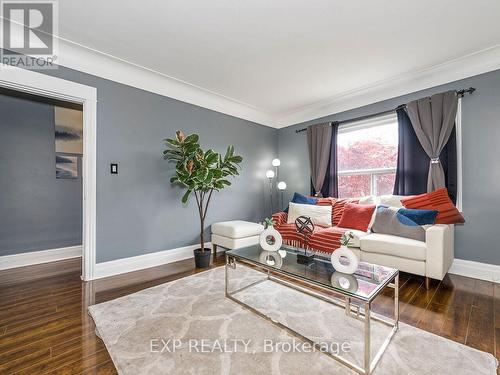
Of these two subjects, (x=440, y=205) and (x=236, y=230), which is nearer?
(x=440, y=205)

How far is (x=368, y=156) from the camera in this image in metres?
3.80

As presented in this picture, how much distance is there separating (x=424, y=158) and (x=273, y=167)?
2.67 m

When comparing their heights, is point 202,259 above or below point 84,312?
above

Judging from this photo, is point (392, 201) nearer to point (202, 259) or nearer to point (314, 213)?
point (314, 213)

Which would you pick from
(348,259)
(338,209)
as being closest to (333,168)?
(338,209)

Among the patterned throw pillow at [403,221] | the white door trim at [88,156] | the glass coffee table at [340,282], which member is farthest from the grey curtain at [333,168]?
the white door trim at [88,156]

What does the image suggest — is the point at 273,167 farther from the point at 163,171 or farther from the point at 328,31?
the point at 328,31

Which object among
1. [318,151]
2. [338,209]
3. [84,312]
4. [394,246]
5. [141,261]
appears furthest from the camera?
[318,151]

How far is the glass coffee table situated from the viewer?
1.33 metres

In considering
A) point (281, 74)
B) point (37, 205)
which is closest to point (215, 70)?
point (281, 74)

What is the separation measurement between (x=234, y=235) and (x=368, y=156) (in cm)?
256

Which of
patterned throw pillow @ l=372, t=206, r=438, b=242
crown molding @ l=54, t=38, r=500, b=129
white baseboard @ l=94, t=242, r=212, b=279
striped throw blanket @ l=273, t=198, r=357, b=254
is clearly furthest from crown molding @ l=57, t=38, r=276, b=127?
patterned throw pillow @ l=372, t=206, r=438, b=242

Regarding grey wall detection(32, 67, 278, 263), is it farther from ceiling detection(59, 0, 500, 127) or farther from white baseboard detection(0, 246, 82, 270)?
white baseboard detection(0, 246, 82, 270)

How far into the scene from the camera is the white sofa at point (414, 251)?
2293 millimetres
